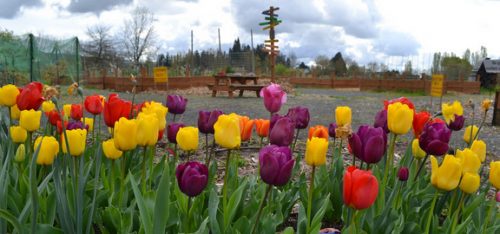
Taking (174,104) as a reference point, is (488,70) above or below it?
above

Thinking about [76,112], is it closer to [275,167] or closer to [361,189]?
[275,167]

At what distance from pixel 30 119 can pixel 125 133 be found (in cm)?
59

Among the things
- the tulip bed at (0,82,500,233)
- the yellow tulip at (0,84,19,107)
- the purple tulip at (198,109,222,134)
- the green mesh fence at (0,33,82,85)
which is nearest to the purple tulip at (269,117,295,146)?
the tulip bed at (0,82,500,233)

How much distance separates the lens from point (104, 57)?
39.7m

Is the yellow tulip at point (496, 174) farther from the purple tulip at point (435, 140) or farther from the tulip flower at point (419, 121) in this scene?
the tulip flower at point (419, 121)

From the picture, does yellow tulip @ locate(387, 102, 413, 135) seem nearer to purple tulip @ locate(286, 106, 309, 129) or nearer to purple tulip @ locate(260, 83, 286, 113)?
purple tulip @ locate(260, 83, 286, 113)

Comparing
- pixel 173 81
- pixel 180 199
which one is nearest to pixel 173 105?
pixel 180 199

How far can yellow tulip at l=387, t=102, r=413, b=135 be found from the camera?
1486mm

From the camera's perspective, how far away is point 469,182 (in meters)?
1.51

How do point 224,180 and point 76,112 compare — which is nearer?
point 224,180

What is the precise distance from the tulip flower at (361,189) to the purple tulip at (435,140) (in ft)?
1.57

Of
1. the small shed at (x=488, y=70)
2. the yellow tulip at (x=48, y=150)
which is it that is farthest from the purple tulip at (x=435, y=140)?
the small shed at (x=488, y=70)

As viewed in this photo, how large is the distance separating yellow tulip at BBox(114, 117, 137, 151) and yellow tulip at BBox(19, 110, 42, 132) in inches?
20.9

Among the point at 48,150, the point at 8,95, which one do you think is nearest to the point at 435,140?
the point at 48,150
